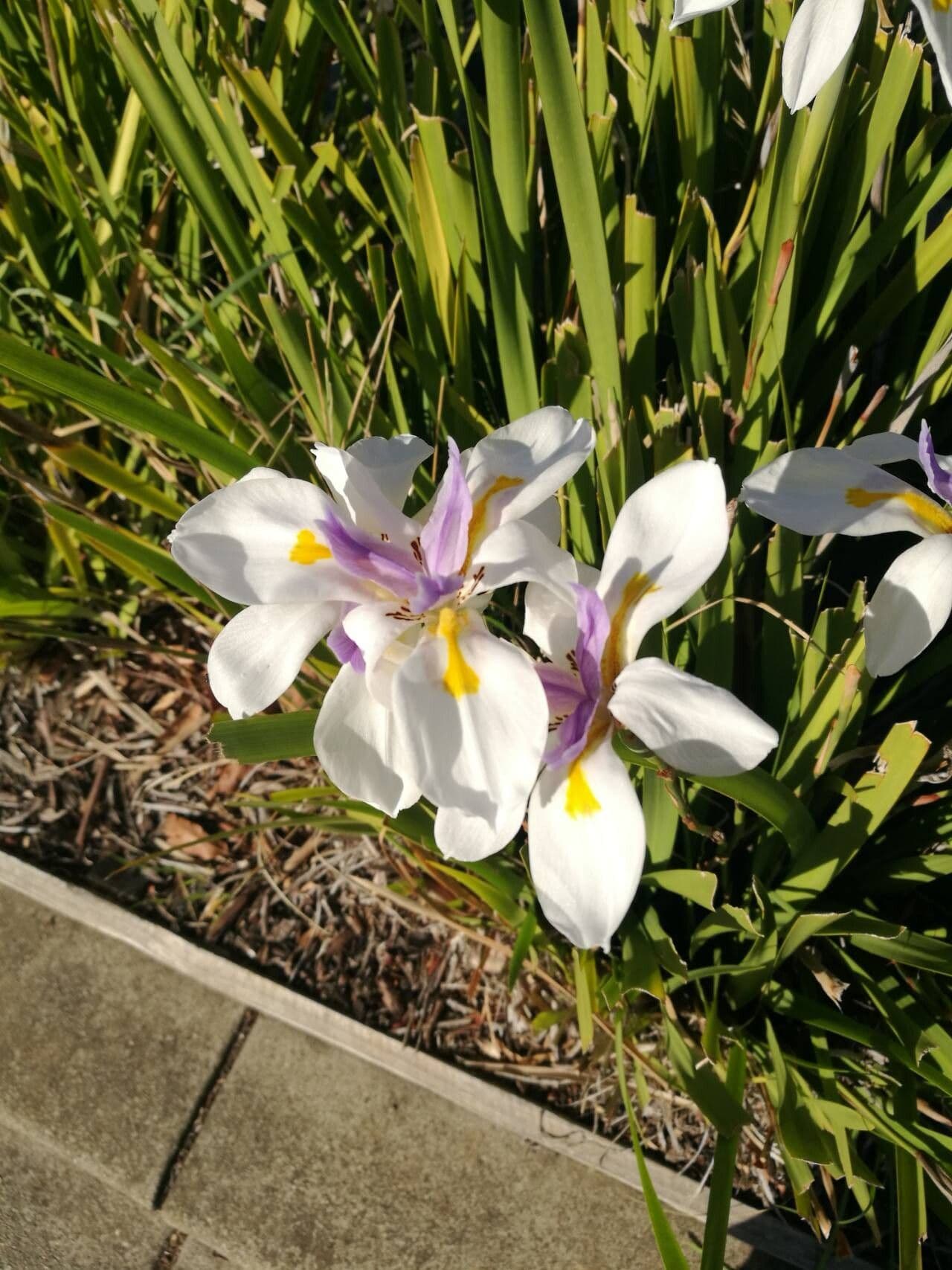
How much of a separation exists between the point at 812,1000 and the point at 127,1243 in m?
0.95

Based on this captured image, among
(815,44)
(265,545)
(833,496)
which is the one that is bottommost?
(265,545)

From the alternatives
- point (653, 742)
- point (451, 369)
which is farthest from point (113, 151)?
point (653, 742)

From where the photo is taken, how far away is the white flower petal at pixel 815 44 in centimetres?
68

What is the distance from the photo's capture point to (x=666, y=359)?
129cm

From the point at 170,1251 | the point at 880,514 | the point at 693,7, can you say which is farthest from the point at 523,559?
the point at 170,1251

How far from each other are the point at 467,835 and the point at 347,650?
0.15 m

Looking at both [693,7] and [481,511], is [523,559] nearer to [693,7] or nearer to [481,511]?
[481,511]

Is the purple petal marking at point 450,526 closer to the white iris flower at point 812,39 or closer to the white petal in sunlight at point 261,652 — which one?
the white petal in sunlight at point 261,652

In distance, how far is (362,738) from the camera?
0.64 meters

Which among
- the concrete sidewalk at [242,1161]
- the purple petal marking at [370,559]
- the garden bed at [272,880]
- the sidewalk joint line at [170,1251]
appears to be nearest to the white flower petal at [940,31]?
the purple petal marking at [370,559]

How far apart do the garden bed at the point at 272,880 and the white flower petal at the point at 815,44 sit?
920 mm

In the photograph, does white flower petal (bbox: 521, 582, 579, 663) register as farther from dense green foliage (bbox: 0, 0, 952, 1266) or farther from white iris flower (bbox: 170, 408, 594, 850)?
dense green foliage (bbox: 0, 0, 952, 1266)

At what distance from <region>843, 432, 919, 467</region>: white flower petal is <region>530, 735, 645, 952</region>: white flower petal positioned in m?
0.30

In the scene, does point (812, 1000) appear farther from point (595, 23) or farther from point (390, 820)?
point (595, 23)
